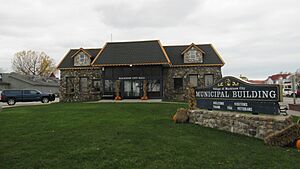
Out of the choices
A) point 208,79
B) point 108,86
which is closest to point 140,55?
point 108,86

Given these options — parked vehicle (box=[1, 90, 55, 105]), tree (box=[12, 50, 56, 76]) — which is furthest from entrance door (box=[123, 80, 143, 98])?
tree (box=[12, 50, 56, 76])

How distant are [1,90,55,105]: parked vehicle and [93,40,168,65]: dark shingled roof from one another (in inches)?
304

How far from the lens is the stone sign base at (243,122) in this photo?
795cm

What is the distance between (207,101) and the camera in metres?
11.3

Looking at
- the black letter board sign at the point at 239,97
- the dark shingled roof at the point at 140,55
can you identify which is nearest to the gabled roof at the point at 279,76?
the dark shingled roof at the point at 140,55

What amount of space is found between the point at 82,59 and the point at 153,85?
33.6 ft

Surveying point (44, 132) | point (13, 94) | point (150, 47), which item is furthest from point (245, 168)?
point (13, 94)

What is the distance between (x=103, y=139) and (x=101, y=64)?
20687mm

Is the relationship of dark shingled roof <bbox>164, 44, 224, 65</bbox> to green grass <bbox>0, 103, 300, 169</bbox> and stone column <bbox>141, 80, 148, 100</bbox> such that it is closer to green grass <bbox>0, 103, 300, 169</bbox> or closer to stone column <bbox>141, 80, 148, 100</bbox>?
stone column <bbox>141, 80, 148, 100</bbox>

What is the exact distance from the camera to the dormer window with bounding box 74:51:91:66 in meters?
31.5

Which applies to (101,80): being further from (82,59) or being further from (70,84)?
(70,84)

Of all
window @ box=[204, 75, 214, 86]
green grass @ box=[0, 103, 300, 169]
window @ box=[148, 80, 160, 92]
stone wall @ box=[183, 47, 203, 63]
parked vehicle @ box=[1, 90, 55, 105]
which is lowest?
green grass @ box=[0, 103, 300, 169]

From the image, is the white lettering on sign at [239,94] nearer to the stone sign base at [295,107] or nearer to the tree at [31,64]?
the stone sign base at [295,107]

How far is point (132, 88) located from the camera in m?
28.3
